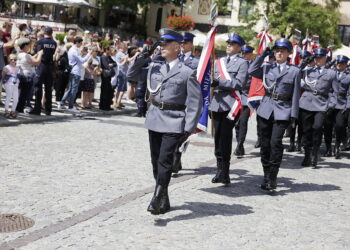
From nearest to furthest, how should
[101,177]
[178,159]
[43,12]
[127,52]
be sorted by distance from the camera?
1. [101,177]
2. [178,159]
3. [127,52]
4. [43,12]

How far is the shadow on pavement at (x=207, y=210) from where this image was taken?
627 cm

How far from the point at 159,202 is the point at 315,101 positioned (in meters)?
5.57

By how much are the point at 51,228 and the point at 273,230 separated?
7.59 feet

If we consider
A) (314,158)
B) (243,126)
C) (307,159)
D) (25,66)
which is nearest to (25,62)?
(25,66)

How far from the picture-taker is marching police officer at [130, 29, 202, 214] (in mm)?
6145

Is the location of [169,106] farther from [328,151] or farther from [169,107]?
[328,151]

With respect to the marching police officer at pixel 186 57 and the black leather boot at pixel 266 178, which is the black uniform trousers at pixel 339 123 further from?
the marching police officer at pixel 186 57

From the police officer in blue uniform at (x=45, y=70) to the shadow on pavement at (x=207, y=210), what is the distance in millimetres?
7300

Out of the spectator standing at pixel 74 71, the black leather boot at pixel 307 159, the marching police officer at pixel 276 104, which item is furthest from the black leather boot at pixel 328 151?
the spectator standing at pixel 74 71

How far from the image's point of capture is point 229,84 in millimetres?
8133

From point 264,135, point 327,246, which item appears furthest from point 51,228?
point 264,135

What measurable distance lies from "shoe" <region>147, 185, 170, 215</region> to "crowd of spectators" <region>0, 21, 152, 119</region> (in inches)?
275

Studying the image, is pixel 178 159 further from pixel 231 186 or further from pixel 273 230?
pixel 273 230

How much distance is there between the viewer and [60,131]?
11.7 metres
